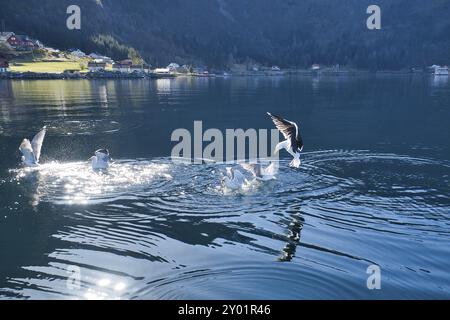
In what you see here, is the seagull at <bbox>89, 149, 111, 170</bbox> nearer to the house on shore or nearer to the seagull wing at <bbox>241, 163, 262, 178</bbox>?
the seagull wing at <bbox>241, 163, 262, 178</bbox>

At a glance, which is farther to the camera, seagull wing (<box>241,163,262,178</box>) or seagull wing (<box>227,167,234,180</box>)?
seagull wing (<box>241,163,262,178</box>)

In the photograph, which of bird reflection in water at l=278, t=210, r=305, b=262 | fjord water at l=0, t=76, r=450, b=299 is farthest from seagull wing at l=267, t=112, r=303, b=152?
bird reflection in water at l=278, t=210, r=305, b=262

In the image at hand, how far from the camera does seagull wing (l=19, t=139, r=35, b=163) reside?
30469 mm

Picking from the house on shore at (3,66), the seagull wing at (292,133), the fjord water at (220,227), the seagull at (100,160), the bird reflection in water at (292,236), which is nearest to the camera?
the fjord water at (220,227)

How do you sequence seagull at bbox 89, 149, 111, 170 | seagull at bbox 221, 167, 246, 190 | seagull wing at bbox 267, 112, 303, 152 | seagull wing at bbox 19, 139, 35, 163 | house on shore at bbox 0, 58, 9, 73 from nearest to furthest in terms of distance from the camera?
seagull at bbox 221, 167, 246, 190, seagull wing at bbox 267, 112, 303, 152, seagull at bbox 89, 149, 111, 170, seagull wing at bbox 19, 139, 35, 163, house on shore at bbox 0, 58, 9, 73

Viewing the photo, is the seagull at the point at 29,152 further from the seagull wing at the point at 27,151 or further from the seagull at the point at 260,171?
the seagull at the point at 260,171

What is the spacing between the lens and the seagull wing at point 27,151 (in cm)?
3047

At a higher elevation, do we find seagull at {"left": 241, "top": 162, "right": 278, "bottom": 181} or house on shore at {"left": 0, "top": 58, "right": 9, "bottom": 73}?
house on shore at {"left": 0, "top": 58, "right": 9, "bottom": 73}

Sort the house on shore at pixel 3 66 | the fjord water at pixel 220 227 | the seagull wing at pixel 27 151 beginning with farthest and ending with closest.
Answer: the house on shore at pixel 3 66 < the seagull wing at pixel 27 151 < the fjord water at pixel 220 227

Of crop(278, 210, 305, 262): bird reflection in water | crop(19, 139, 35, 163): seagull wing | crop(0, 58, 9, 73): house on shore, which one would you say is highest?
crop(0, 58, 9, 73): house on shore

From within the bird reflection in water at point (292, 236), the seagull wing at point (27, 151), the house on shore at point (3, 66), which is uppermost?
the house on shore at point (3, 66)

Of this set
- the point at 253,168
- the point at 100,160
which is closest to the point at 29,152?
the point at 100,160

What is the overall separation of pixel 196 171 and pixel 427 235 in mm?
14634

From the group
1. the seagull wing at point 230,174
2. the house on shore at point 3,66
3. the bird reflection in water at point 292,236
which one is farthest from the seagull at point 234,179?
the house on shore at point 3,66
